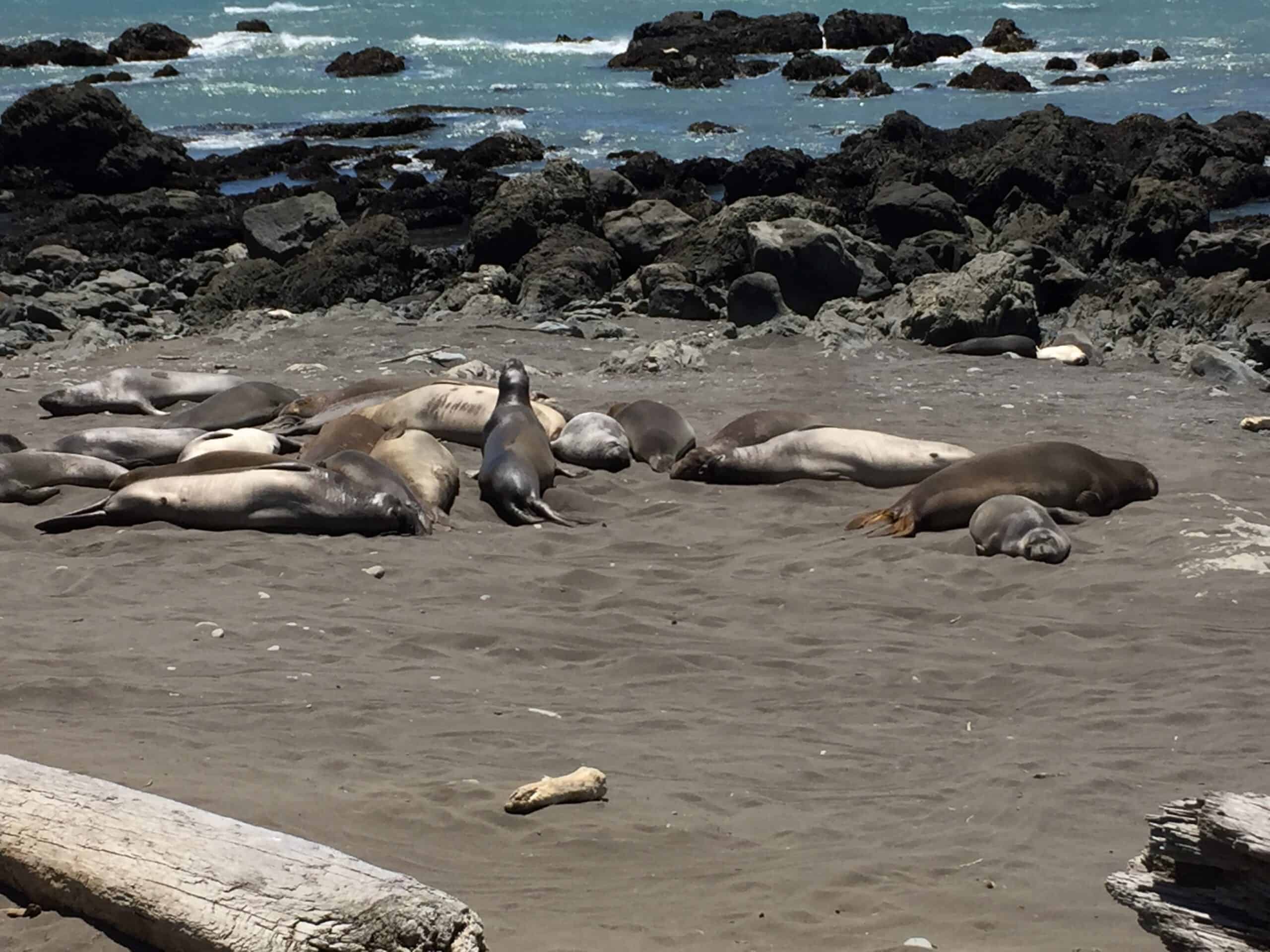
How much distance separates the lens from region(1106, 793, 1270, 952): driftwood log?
3268mm

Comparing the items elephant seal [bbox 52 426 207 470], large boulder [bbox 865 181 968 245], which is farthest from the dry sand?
large boulder [bbox 865 181 968 245]

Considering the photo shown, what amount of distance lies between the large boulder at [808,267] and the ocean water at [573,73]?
47.5 ft

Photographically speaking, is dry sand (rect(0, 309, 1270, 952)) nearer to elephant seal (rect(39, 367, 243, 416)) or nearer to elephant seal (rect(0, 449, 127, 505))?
elephant seal (rect(0, 449, 127, 505))

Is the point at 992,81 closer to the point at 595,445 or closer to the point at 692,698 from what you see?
the point at 595,445

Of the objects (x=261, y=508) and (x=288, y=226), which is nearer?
(x=261, y=508)

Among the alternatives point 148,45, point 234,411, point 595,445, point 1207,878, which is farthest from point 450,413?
point 148,45

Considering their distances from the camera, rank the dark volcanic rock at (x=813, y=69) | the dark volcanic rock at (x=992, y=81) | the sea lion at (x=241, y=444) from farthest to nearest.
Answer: the dark volcanic rock at (x=813, y=69), the dark volcanic rock at (x=992, y=81), the sea lion at (x=241, y=444)

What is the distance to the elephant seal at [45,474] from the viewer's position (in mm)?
8688

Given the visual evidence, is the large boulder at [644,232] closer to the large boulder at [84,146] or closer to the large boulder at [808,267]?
the large boulder at [808,267]

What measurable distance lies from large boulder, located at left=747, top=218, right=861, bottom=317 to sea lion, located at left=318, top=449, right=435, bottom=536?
709 centimetres

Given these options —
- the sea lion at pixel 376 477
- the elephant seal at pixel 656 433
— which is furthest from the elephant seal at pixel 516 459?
the elephant seal at pixel 656 433

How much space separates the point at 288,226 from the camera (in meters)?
18.9

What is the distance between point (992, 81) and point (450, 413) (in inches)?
1195

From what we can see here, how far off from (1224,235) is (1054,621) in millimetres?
9884
